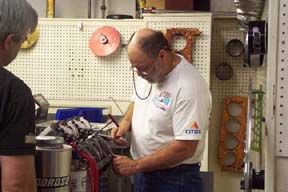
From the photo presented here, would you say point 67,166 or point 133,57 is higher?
point 133,57

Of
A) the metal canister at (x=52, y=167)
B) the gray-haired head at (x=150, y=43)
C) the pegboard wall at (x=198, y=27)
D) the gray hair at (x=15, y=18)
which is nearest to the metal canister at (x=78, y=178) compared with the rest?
the metal canister at (x=52, y=167)

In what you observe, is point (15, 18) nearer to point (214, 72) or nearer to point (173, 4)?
point (173, 4)

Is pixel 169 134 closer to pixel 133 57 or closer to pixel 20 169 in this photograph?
pixel 133 57

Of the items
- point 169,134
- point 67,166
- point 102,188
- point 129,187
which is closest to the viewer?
point 67,166

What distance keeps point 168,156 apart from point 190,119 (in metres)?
0.18

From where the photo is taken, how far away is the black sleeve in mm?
1147

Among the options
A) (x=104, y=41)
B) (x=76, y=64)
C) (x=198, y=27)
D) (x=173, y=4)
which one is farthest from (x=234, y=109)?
(x=76, y=64)

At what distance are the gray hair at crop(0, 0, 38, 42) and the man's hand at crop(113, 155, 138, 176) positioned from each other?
31.4 inches

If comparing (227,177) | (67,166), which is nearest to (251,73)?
(227,177)

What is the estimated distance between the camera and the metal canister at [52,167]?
1.26m

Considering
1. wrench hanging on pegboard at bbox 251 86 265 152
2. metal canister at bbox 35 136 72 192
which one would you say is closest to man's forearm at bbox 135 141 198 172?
wrench hanging on pegboard at bbox 251 86 265 152

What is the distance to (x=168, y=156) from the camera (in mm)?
1903

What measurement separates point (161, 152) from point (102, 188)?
0.95ft

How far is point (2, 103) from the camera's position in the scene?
1.14 meters
